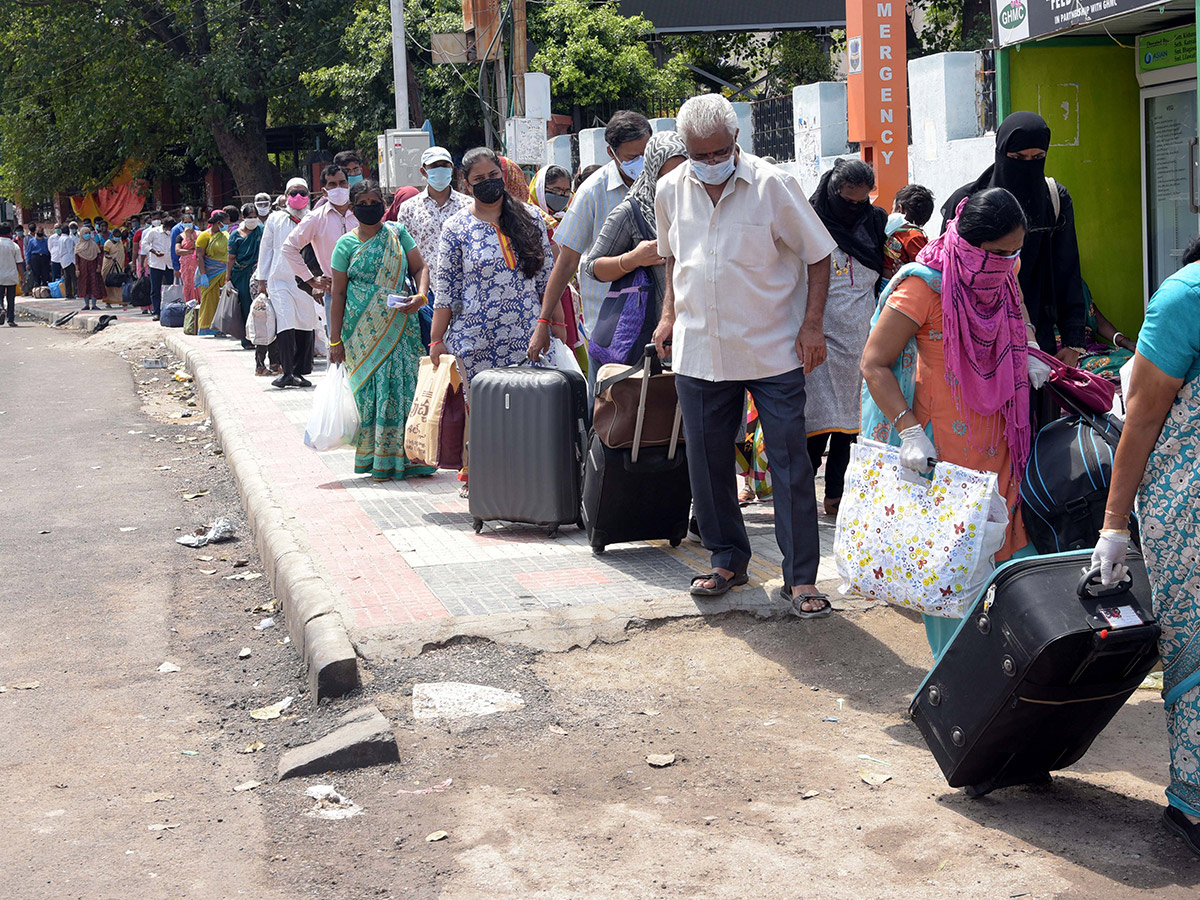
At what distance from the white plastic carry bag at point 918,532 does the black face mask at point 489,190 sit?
3449 millimetres

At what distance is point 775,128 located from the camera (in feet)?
49.0

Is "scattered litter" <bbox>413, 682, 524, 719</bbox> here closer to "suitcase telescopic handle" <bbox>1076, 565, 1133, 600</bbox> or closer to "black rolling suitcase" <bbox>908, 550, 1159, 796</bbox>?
"black rolling suitcase" <bbox>908, 550, 1159, 796</bbox>

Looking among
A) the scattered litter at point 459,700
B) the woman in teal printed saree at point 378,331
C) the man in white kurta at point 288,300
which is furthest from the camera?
the man in white kurta at point 288,300

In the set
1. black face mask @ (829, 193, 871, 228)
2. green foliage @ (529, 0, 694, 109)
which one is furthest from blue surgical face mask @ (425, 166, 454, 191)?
green foliage @ (529, 0, 694, 109)

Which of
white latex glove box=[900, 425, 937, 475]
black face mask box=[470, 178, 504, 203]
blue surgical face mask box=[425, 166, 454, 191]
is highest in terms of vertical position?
blue surgical face mask box=[425, 166, 454, 191]

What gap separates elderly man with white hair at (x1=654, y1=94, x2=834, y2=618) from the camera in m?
5.04

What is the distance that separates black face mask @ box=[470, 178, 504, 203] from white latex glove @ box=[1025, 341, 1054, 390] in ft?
11.7

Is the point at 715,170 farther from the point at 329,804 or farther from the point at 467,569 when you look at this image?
the point at 329,804

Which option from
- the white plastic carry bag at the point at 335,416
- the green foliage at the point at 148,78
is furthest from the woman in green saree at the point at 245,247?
the green foliage at the point at 148,78

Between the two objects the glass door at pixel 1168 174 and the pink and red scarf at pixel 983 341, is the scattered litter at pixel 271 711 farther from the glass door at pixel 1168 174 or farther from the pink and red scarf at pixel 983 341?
the glass door at pixel 1168 174

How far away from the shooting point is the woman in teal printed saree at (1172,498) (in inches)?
125

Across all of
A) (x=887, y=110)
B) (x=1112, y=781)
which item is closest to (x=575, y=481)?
(x=1112, y=781)

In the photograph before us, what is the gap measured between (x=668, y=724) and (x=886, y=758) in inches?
28.8

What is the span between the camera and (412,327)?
8562 millimetres
